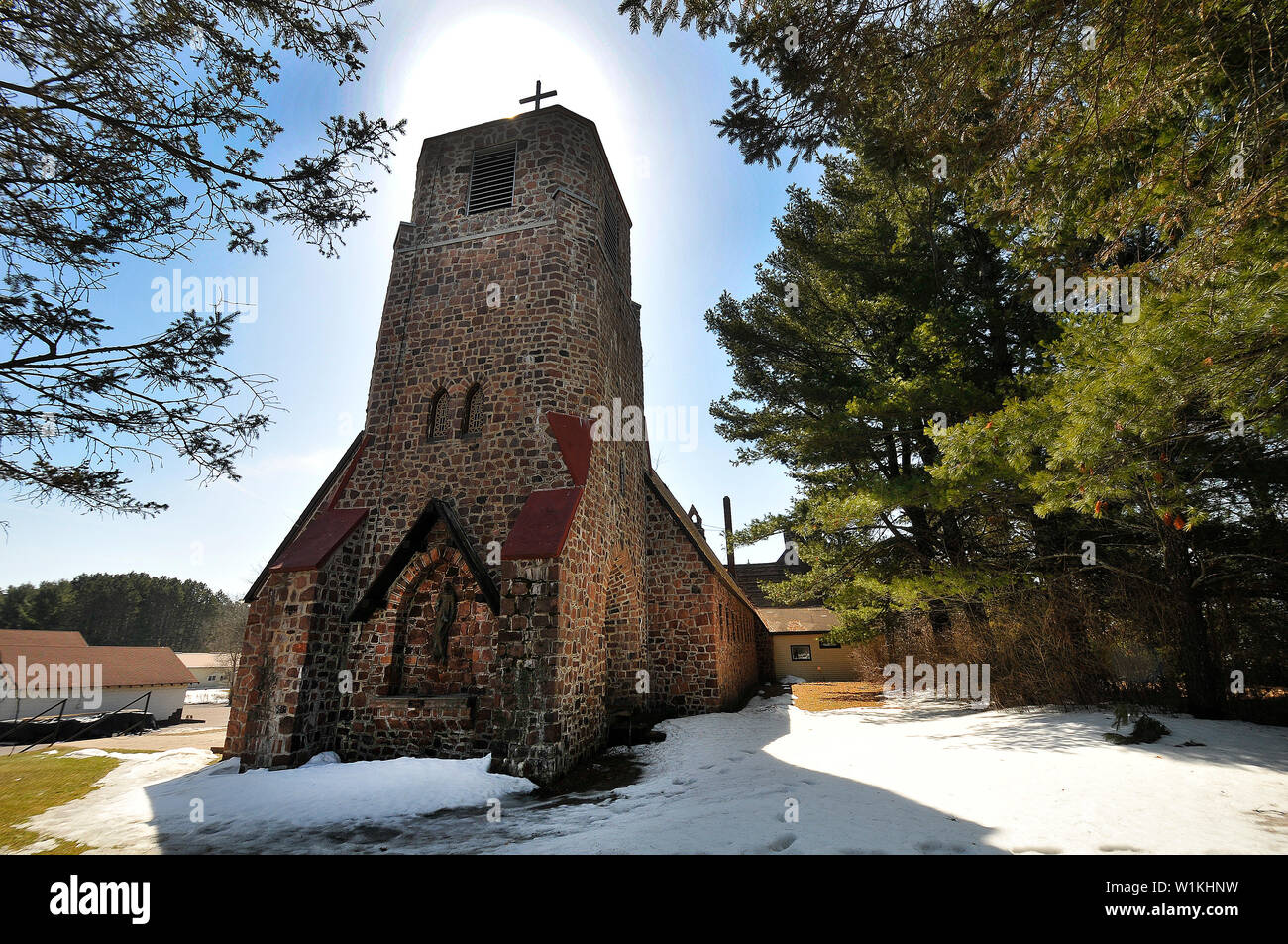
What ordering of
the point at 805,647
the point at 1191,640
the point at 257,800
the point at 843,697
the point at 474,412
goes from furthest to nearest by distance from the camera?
the point at 805,647 < the point at 843,697 < the point at 474,412 < the point at 1191,640 < the point at 257,800

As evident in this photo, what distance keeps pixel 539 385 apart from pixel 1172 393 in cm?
859

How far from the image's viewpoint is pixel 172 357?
18.0 feet

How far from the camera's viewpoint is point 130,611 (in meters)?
67.9

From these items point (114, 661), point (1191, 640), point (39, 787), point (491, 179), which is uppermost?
point (491, 179)

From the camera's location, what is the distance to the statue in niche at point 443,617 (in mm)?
8820

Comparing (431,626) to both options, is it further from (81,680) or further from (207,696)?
(207,696)

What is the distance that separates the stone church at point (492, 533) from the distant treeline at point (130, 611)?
6456 centimetres

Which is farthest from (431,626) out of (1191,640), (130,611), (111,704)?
(130,611)

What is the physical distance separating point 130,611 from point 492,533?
88.7m

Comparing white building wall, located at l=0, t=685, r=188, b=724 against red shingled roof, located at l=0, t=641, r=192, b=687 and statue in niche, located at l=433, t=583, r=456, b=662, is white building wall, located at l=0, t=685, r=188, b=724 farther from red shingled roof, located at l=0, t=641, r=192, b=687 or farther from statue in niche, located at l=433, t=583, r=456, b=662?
statue in niche, located at l=433, t=583, r=456, b=662

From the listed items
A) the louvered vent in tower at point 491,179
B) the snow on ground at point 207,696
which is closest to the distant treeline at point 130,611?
the snow on ground at point 207,696

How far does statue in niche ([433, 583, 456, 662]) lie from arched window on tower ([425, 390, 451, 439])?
297cm
